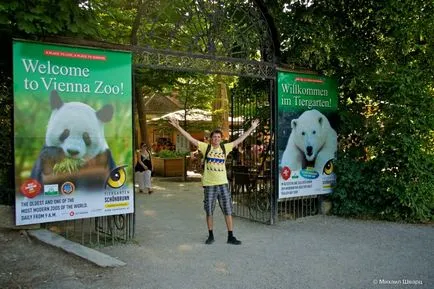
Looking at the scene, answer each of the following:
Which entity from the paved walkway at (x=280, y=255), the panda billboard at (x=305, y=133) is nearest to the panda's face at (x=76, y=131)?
the paved walkway at (x=280, y=255)

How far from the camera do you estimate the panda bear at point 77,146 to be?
617 centimetres

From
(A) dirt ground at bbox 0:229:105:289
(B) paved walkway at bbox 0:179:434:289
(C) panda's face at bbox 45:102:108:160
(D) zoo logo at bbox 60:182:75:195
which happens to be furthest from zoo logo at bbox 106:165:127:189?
(A) dirt ground at bbox 0:229:105:289

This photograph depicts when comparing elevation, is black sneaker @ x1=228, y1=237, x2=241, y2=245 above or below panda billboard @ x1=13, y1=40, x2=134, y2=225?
below

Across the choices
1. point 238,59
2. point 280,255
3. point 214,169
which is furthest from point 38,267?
point 238,59

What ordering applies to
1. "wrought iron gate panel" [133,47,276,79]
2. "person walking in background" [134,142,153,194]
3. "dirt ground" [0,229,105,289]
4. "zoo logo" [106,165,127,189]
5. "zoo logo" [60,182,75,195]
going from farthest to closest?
"person walking in background" [134,142,153,194], "wrought iron gate panel" [133,47,276,79], "zoo logo" [106,165,127,189], "zoo logo" [60,182,75,195], "dirt ground" [0,229,105,289]

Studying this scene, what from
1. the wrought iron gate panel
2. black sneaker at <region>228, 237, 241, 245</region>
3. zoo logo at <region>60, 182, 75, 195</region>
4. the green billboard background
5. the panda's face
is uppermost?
the wrought iron gate panel

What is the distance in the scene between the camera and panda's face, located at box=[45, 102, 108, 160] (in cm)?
624

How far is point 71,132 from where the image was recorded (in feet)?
21.0

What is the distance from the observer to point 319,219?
357 inches

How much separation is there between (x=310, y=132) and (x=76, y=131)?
465 cm

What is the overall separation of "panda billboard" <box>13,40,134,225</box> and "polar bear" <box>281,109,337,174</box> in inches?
132

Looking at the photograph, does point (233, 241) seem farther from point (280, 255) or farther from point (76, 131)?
A: point (76, 131)

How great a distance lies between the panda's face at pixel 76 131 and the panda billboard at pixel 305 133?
3.52 m

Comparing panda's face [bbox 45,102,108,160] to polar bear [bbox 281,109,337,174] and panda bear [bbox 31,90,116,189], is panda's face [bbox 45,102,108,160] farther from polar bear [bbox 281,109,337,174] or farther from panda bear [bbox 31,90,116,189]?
polar bear [bbox 281,109,337,174]
